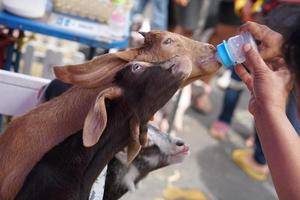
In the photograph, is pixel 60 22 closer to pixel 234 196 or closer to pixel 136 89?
pixel 136 89

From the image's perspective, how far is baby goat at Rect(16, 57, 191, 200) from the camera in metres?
1.00

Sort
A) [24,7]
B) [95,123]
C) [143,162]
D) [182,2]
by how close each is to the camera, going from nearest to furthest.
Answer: [95,123] → [143,162] → [24,7] → [182,2]

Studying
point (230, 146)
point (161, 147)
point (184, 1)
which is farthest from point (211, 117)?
point (161, 147)

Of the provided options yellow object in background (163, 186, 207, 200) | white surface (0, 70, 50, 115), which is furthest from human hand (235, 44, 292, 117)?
yellow object in background (163, 186, 207, 200)

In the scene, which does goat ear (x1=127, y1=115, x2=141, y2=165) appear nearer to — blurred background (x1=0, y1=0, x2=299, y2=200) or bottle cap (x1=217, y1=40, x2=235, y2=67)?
bottle cap (x1=217, y1=40, x2=235, y2=67)

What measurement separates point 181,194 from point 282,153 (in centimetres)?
141

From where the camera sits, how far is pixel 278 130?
1011 millimetres

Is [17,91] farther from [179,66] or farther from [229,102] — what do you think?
[229,102]

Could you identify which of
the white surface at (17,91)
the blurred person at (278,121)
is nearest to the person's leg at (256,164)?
the white surface at (17,91)

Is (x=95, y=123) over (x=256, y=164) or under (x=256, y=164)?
over

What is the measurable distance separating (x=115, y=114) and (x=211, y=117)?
2.35 meters

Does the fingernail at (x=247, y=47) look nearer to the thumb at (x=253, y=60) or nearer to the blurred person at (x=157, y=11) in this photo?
the thumb at (x=253, y=60)

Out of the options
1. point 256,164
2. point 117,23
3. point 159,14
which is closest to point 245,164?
point 256,164

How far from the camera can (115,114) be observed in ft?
3.36
